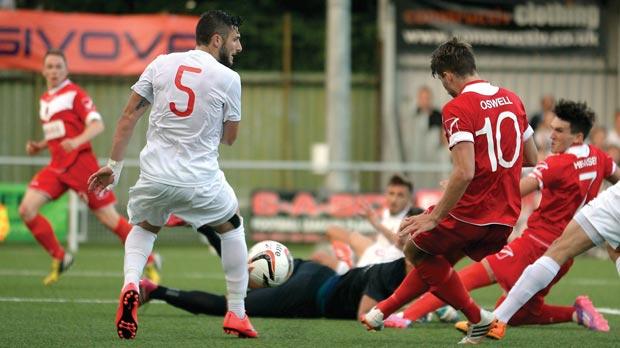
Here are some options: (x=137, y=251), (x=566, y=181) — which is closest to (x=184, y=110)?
(x=137, y=251)

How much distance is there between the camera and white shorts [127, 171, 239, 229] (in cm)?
732

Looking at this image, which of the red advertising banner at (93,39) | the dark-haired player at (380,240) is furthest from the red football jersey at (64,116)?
the red advertising banner at (93,39)

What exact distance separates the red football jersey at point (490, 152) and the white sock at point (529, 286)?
63 centimetres

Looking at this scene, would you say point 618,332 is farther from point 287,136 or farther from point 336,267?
point 287,136

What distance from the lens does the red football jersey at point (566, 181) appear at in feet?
27.7

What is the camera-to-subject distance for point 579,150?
27.9 ft

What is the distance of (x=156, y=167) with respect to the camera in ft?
24.1

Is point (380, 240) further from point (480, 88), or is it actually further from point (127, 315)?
point (127, 315)

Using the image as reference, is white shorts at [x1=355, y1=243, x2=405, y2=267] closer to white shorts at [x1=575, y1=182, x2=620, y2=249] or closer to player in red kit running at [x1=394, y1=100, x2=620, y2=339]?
player in red kit running at [x1=394, y1=100, x2=620, y2=339]

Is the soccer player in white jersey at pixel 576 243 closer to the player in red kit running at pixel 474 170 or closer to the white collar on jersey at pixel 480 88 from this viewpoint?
the player in red kit running at pixel 474 170

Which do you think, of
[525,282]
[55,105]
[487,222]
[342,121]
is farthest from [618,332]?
[342,121]

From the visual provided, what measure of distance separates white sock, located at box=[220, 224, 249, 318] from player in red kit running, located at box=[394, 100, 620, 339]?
147 cm

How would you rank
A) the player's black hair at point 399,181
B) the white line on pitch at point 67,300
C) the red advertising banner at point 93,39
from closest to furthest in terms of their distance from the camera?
the white line on pitch at point 67,300, the player's black hair at point 399,181, the red advertising banner at point 93,39

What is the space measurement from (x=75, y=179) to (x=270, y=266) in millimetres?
3742
